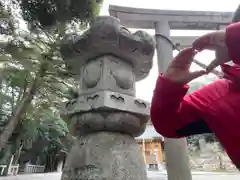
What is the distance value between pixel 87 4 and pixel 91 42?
0.93 metres

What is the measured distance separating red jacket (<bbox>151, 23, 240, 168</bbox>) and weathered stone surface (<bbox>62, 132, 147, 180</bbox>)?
0.45 metres

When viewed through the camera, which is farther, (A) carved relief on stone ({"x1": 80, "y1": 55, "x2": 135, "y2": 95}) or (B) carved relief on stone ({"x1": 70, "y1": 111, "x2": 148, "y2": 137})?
(A) carved relief on stone ({"x1": 80, "y1": 55, "x2": 135, "y2": 95})

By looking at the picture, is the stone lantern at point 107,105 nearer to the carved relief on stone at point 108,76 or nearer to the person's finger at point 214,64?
the carved relief on stone at point 108,76

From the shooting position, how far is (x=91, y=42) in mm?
1123

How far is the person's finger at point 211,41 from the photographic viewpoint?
0.38m

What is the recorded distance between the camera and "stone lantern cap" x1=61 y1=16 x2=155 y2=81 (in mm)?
1088

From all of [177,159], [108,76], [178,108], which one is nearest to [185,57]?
[178,108]

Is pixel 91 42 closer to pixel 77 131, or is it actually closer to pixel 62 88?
pixel 77 131

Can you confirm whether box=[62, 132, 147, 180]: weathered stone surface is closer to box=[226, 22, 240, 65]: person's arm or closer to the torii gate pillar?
the torii gate pillar

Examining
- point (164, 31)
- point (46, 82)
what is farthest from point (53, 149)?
point (164, 31)

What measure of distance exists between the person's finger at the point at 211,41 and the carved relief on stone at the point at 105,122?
655 mm

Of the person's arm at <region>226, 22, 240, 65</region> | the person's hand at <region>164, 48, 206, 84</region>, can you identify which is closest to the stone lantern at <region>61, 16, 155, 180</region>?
the person's hand at <region>164, 48, 206, 84</region>

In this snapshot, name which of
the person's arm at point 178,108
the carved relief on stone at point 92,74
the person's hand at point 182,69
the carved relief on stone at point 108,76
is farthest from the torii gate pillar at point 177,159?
the person's hand at point 182,69

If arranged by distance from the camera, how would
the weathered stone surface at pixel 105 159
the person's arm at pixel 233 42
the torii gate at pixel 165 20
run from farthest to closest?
the torii gate at pixel 165 20
the weathered stone surface at pixel 105 159
the person's arm at pixel 233 42
